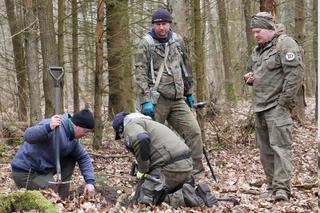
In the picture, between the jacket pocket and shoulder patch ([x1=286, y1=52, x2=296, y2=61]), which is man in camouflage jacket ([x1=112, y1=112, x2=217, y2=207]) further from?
shoulder patch ([x1=286, y1=52, x2=296, y2=61])

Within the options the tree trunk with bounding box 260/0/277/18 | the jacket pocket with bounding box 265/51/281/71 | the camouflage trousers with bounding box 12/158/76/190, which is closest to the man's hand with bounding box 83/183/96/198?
the camouflage trousers with bounding box 12/158/76/190

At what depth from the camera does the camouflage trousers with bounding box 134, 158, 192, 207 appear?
6121 millimetres

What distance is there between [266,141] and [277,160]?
1.30 ft

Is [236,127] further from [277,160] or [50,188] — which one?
[50,188]

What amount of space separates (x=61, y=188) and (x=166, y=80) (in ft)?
7.14

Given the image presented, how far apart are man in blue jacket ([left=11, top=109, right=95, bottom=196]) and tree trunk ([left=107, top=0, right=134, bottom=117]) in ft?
19.7

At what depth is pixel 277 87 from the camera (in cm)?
674

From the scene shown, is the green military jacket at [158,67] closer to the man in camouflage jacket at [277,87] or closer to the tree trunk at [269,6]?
the man in camouflage jacket at [277,87]

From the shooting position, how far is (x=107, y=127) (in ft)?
45.5

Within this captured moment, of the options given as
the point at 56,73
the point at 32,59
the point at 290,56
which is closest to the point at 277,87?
the point at 290,56

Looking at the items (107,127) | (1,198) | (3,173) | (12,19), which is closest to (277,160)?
(1,198)

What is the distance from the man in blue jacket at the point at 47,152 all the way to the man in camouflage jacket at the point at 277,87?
7.49ft

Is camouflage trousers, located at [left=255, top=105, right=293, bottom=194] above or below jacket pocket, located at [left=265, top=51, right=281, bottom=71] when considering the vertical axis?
below

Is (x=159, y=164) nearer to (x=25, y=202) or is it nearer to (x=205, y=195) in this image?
(x=205, y=195)
